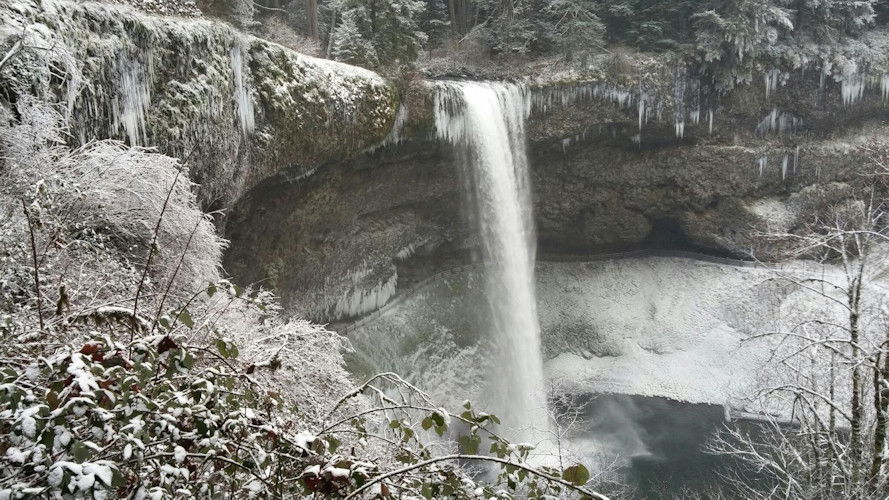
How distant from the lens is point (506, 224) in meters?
18.2

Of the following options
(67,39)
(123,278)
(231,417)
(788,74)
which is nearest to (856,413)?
(231,417)

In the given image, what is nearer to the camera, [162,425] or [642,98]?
[162,425]

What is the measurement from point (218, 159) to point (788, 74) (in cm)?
1956

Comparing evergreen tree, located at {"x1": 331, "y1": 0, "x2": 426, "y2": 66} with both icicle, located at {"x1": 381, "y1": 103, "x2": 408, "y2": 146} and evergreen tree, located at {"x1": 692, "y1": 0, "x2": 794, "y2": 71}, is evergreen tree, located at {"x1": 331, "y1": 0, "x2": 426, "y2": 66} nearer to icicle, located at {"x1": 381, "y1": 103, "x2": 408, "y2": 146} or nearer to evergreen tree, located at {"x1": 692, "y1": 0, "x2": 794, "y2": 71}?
icicle, located at {"x1": 381, "y1": 103, "x2": 408, "y2": 146}

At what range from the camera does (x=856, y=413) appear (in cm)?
787

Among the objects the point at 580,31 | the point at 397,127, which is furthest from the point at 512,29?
the point at 397,127

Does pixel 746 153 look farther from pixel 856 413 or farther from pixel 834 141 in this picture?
pixel 856 413

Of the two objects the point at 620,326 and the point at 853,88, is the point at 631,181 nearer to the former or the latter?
the point at 620,326

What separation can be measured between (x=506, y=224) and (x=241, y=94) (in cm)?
984

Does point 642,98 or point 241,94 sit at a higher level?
point 241,94

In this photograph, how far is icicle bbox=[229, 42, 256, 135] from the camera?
33.3ft

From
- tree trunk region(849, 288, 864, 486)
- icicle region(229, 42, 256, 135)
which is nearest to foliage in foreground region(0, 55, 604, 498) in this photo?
icicle region(229, 42, 256, 135)

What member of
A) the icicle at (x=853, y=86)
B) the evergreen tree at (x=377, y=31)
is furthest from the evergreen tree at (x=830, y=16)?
the evergreen tree at (x=377, y=31)

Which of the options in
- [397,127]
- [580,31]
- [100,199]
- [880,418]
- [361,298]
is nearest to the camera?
[100,199]
